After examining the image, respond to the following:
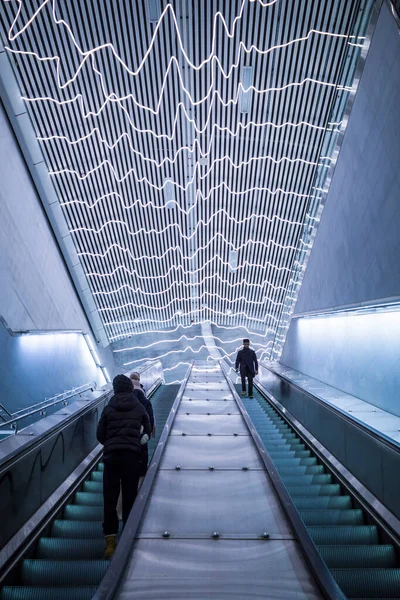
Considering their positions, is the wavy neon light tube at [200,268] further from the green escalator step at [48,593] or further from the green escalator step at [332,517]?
the green escalator step at [48,593]

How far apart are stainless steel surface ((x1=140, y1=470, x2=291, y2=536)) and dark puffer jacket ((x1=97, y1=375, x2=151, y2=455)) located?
298mm

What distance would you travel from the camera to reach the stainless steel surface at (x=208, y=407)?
5.86 m

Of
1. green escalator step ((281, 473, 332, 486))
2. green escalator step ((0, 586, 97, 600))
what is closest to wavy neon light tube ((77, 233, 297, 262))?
green escalator step ((281, 473, 332, 486))

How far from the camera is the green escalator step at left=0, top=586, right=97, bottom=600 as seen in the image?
95.0 inches

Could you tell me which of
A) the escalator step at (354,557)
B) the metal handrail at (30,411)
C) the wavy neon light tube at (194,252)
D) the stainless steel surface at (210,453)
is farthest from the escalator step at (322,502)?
the wavy neon light tube at (194,252)

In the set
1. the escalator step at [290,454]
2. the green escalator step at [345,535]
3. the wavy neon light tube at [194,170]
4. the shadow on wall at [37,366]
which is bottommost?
the green escalator step at [345,535]

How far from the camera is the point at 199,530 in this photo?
2.56 m

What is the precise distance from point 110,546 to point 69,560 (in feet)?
0.73

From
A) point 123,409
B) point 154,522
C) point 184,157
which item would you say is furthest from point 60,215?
point 154,522

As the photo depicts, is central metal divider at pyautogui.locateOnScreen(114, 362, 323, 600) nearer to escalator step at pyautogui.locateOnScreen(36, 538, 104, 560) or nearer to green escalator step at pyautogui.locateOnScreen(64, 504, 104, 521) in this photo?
escalator step at pyautogui.locateOnScreen(36, 538, 104, 560)

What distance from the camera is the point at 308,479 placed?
446 centimetres

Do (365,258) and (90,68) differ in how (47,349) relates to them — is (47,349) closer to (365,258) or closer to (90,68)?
(90,68)

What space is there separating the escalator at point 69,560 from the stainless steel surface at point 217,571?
1.57 feet

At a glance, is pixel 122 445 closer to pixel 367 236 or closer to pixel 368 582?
pixel 368 582
